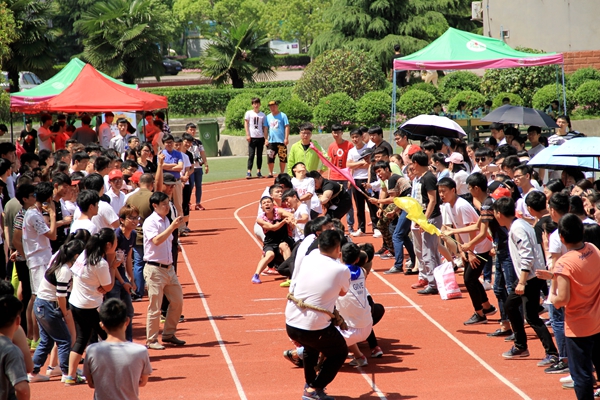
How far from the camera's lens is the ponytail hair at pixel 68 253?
7812 millimetres

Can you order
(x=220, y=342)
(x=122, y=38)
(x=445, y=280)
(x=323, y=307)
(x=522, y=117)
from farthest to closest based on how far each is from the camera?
(x=122, y=38), (x=522, y=117), (x=445, y=280), (x=220, y=342), (x=323, y=307)

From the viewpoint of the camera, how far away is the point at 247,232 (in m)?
16.3

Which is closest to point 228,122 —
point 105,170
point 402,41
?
point 402,41

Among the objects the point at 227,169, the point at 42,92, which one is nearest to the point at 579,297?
the point at 42,92

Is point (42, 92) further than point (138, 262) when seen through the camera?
Yes

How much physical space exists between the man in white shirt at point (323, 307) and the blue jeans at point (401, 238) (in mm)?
4953

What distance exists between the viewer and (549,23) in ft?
109

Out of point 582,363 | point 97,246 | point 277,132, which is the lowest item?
point 582,363

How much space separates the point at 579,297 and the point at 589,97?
77.8 ft

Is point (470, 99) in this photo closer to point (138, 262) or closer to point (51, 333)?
point (138, 262)

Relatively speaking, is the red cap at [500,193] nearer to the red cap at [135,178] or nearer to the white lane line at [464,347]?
the white lane line at [464,347]

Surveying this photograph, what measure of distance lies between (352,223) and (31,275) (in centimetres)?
766

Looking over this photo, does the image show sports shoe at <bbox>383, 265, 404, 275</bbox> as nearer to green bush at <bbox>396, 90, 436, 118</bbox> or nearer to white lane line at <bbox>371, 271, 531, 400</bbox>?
white lane line at <bbox>371, 271, 531, 400</bbox>

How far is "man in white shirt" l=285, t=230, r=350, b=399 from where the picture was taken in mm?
7066
